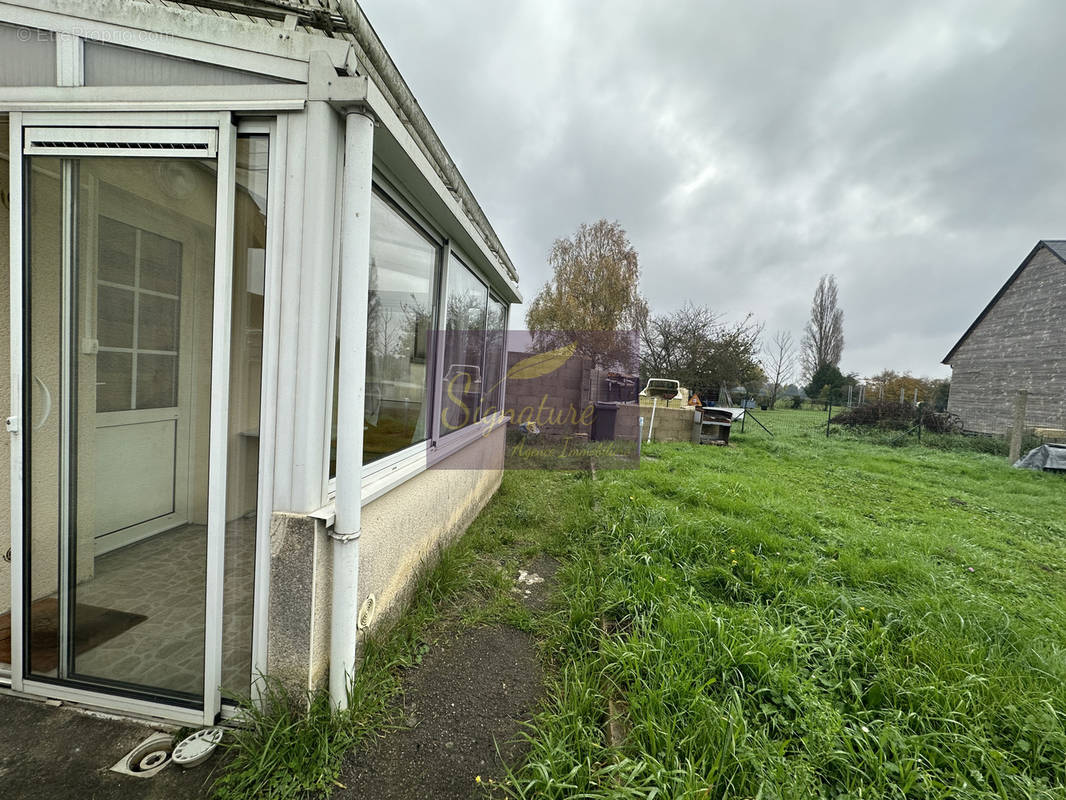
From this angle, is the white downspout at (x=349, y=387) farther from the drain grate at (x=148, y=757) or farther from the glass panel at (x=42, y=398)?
the glass panel at (x=42, y=398)

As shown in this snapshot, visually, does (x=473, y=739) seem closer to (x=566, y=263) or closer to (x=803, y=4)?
(x=803, y=4)

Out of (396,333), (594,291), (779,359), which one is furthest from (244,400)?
(779,359)

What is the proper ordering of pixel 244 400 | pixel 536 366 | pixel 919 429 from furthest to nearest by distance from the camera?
pixel 919 429, pixel 536 366, pixel 244 400

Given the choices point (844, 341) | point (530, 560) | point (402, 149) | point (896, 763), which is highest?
point (844, 341)

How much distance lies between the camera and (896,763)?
4.80ft

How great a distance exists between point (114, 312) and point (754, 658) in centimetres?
295

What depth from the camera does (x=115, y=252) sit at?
5.27 ft

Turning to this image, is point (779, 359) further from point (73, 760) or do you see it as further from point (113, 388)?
point (73, 760)

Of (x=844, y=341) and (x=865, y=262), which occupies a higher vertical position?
(x=865, y=262)

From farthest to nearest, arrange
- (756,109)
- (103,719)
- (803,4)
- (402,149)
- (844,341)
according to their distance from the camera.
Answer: (844,341) < (756,109) < (803,4) < (402,149) < (103,719)

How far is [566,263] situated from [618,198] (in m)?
3.30

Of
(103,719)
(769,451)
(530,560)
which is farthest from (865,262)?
(103,719)

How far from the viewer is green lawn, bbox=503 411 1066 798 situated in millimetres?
1452

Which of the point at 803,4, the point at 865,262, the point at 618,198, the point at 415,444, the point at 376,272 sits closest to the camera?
the point at 376,272
